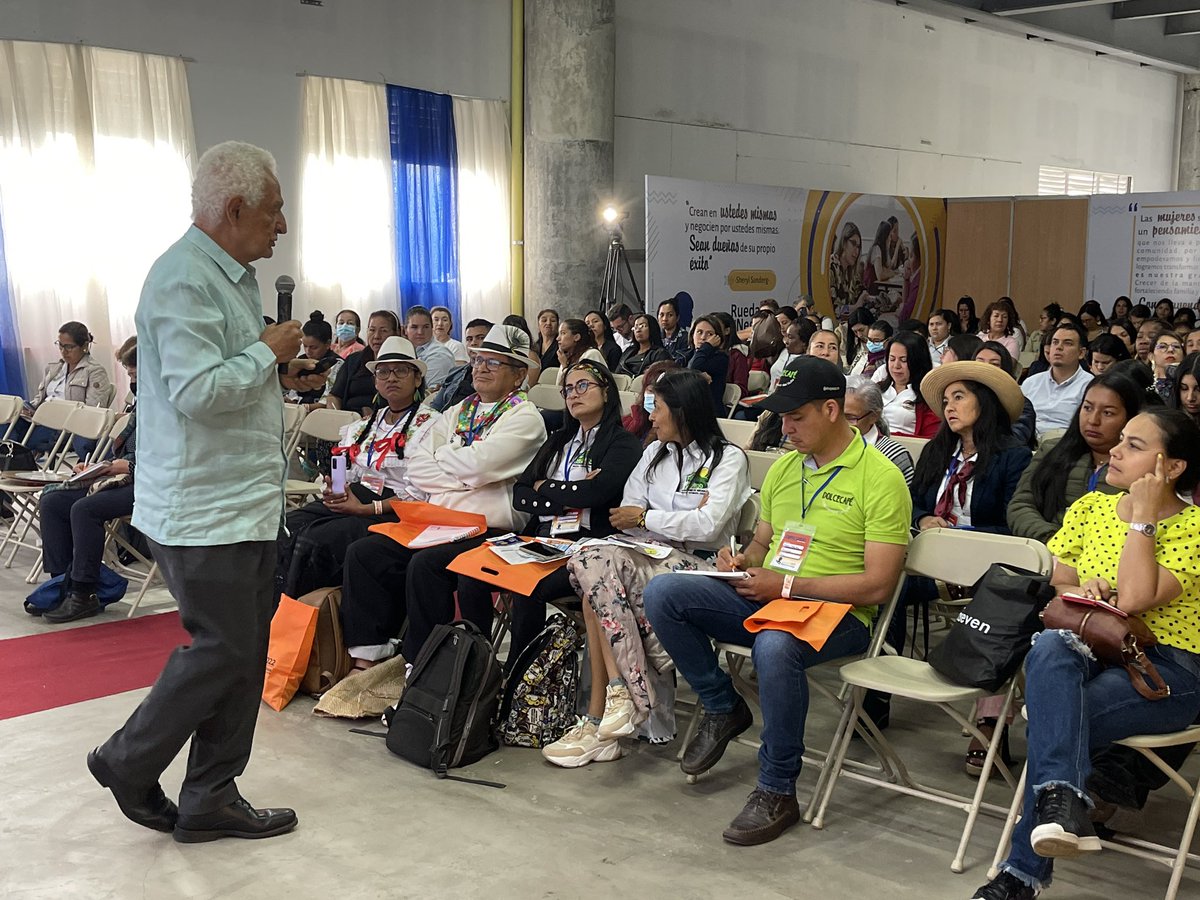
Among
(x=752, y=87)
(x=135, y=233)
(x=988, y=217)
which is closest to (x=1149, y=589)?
(x=135, y=233)

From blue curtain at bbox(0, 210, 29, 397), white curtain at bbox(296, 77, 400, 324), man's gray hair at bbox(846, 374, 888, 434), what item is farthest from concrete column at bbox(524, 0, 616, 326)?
man's gray hair at bbox(846, 374, 888, 434)

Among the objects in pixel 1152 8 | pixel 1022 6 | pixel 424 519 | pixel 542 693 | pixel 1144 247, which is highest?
pixel 1152 8

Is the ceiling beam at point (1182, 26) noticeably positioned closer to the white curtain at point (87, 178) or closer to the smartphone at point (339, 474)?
the white curtain at point (87, 178)

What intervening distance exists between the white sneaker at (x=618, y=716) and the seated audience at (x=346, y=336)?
5803 millimetres

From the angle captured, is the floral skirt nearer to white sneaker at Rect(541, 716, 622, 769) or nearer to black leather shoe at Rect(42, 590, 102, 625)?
white sneaker at Rect(541, 716, 622, 769)

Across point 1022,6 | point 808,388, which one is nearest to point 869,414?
point 808,388

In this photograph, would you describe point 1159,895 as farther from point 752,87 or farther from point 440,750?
point 752,87

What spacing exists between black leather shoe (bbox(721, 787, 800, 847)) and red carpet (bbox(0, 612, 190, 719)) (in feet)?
7.39

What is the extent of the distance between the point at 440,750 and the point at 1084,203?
13625 mm

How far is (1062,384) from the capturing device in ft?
20.7

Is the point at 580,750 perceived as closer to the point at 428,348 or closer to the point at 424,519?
the point at 424,519

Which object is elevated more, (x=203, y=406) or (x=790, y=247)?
(x=790, y=247)

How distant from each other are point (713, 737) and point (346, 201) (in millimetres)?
9128

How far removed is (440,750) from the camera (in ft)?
12.1
